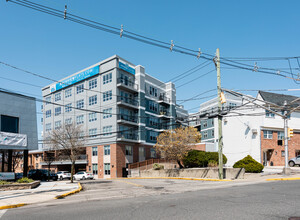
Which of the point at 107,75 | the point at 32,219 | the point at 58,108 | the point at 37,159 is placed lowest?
the point at 37,159

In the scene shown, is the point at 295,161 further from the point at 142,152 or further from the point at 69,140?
the point at 69,140

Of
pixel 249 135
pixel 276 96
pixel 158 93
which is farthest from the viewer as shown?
pixel 158 93

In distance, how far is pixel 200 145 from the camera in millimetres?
57312

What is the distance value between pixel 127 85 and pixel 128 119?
6416 millimetres

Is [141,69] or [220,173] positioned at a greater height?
[141,69]

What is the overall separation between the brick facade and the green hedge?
27.1ft

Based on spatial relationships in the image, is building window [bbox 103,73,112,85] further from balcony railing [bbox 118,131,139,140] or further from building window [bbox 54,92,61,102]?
building window [bbox 54,92,61,102]

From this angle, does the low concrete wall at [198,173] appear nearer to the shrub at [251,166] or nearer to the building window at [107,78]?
the shrub at [251,166]

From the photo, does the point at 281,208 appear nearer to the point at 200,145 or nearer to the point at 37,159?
the point at 200,145

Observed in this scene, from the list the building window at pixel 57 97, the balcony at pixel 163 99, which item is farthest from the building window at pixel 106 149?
the building window at pixel 57 97

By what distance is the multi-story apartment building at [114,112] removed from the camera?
5019 cm

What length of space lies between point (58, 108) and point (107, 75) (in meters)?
16.8

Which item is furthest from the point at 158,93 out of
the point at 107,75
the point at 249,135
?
the point at 249,135

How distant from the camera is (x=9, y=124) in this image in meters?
24.7
